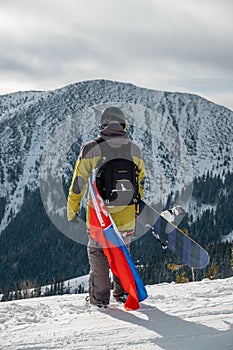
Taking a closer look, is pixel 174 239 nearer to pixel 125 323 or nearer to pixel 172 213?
pixel 172 213

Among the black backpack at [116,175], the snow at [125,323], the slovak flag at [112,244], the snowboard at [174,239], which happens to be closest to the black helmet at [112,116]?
the black backpack at [116,175]

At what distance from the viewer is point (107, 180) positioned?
659 centimetres

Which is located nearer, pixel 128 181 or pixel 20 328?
pixel 20 328

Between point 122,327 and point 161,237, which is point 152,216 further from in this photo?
point 122,327

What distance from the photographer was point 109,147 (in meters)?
6.61

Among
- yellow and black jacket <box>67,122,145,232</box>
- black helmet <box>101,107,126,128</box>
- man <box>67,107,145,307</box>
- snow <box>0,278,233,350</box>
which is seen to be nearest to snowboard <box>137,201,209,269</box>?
snow <box>0,278,233,350</box>

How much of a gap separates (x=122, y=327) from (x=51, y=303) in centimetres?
190

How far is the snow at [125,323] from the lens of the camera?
475cm

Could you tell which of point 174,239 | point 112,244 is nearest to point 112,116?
point 112,244

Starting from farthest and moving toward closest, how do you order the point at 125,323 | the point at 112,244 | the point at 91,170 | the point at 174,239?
the point at 174,239
the point at 91,170
the point at 112,244
the point at 125,323

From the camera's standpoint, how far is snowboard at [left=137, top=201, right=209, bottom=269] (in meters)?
7.61

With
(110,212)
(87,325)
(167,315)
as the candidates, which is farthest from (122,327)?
(110,212)

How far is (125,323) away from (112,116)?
2893 mm

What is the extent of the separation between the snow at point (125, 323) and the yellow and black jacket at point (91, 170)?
128 cm
